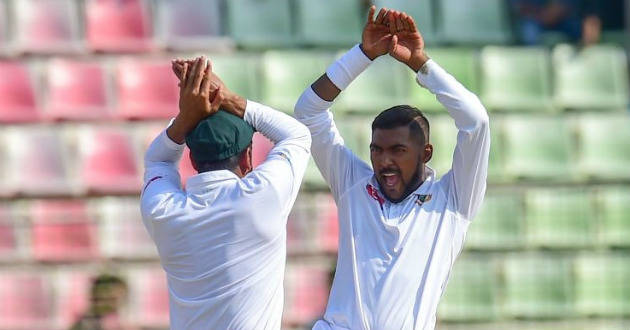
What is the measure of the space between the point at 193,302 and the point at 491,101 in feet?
21.8

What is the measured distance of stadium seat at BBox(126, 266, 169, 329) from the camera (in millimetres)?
9641

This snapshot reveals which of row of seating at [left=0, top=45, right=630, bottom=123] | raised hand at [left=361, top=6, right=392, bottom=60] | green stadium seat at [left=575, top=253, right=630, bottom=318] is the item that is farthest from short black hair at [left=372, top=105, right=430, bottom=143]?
green stadium seat at [left=575, top=253, right=630, bottom=318]

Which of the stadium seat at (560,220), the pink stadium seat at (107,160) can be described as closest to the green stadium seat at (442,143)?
the stadium seat at (560,220)

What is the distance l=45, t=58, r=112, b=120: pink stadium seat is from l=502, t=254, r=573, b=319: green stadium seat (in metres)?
3.47

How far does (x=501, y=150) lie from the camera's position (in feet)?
34.9

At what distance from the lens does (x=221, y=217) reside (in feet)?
15.0

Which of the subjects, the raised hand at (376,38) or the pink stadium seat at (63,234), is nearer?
the raised hand at (376,38)

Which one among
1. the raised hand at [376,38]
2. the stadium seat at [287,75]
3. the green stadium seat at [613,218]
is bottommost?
the green stadium seat at [613,218]

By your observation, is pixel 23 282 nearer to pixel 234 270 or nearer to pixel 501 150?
pixel 501 150

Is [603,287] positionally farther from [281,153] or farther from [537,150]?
[281,153]

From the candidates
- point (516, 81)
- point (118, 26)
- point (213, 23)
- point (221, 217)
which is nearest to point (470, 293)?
point (516, 81)

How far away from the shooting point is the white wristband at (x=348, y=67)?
498 centimetres

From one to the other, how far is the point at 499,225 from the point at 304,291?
1.70m

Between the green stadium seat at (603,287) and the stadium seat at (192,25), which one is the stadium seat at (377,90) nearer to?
the stadium seat at (192,25)
